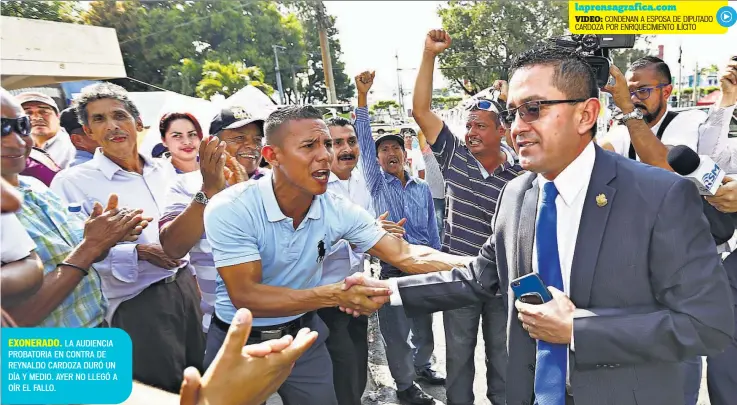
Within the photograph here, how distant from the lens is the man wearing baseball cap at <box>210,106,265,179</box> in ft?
11.2

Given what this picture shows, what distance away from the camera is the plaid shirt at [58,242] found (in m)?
1.87

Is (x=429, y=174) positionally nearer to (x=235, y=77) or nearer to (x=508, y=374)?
(x=508, y=374)

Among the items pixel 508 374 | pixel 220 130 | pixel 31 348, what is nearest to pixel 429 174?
pixel 220 130

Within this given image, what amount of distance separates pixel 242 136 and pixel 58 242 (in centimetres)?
164

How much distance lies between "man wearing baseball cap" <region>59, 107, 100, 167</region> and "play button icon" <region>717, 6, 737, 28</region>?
14.7ft

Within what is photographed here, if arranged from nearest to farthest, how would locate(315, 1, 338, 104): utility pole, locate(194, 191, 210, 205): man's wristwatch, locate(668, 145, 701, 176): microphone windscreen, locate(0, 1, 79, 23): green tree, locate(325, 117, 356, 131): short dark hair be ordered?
locate(668, 145, 701, 176): microphone windscreen, locate(194, 191, 210, 205): man's wristwatch, locate(325, 117, 356, 131): short dark hair, locate(0, 1, 79, 23): green tree, locate(315, 1, 338, 104): utility pole

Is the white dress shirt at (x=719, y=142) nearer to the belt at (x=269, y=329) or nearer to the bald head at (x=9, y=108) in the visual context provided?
the belt at (x=269, y=329)

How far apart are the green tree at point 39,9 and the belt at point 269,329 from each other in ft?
17.6

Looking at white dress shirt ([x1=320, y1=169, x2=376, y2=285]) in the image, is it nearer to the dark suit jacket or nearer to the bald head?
the dark suit jacket

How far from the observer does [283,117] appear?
2.69 m

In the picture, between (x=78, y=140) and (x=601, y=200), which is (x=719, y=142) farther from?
(x=78, y=140)

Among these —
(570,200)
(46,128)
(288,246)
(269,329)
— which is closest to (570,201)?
(570,200)

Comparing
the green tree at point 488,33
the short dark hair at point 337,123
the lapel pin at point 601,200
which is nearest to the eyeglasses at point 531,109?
the lapel pin at point 601,200

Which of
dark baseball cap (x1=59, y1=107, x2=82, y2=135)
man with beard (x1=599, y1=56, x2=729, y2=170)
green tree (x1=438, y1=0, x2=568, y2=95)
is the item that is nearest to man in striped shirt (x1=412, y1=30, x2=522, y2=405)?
man with beard (x1=599, y1=56, x2=729, y2=170)
